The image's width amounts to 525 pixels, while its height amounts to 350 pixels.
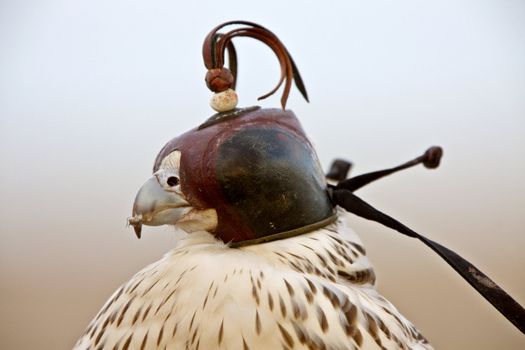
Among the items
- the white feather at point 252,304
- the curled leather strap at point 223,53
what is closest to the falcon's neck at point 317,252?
the white feather at point 252,304

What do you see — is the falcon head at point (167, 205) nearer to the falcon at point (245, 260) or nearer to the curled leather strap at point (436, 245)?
the falcon at point (245, 260)

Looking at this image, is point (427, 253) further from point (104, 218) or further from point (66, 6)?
point (66, 6)

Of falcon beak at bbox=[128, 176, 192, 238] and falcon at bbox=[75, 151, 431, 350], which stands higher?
falcon beak at bbox=[128, 176, 192, 238]

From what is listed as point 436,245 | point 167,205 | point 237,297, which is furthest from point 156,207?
point 436,245

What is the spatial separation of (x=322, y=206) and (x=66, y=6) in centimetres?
85

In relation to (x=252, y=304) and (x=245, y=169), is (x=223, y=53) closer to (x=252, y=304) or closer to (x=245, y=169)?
(x=245, y=169)

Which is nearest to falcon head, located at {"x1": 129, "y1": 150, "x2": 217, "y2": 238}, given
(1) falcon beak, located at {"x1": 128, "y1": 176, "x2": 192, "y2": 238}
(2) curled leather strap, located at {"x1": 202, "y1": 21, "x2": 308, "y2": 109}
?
(1) falcon beak, located at {"x1": 128, "y1": 176, "x2": 192, "y2": 238}

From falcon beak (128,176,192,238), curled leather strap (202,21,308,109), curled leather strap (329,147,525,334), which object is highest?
curled leather strap (202,21,308,109)

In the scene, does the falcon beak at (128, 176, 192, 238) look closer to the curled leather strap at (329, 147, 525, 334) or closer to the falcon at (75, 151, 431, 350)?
the falcon at (75, 151, 431, 350)

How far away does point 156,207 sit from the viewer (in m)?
0.63

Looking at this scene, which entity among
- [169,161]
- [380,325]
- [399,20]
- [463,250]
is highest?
[399,20]

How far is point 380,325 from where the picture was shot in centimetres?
64

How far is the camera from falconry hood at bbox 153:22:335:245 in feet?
2.05

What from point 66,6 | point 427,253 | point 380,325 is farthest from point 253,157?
point 66,6
